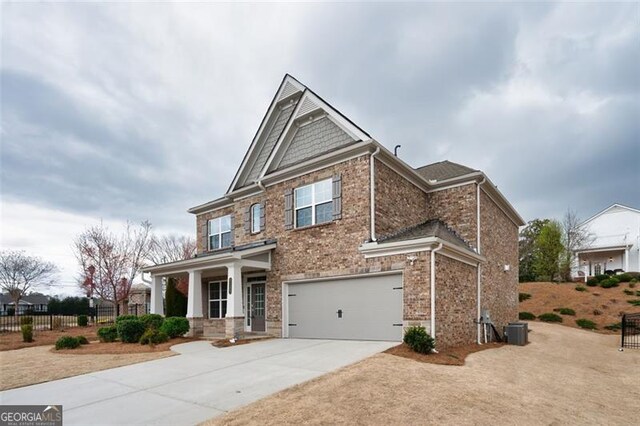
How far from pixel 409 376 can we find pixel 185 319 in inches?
429

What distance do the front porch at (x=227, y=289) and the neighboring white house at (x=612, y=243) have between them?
36.8m

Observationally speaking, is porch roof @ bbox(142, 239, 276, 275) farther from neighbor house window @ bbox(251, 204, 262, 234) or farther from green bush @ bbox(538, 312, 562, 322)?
green bush @ bbox(538, 312, 562, 322)

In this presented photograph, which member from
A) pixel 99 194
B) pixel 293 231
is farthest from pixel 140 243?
pixel 293 231

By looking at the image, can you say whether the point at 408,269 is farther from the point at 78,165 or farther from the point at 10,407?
the point at 78,165

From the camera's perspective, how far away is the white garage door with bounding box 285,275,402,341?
471 inches

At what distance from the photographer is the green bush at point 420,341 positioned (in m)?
10.1

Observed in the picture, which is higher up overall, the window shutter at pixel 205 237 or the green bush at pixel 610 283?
the window shutter at pixel 205 237

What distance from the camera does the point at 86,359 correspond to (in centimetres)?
1095

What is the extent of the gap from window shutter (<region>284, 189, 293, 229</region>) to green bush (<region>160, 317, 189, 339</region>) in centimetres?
573

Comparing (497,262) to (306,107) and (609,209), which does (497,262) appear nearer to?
(306,107)

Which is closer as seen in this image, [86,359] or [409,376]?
[409,376]

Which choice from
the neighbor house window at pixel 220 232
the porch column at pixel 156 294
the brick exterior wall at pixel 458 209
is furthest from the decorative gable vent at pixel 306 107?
the porch column at pixel 156 294

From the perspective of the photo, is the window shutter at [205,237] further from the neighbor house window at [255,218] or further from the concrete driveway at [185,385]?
the concrete driveway at [185,385]

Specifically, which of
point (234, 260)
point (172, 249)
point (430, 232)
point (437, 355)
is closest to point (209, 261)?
point (234, 260)
